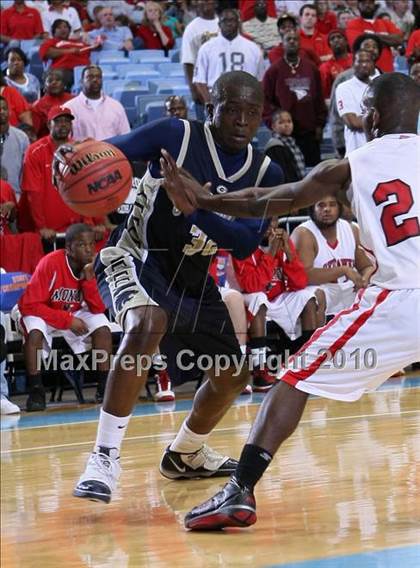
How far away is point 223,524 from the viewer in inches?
178

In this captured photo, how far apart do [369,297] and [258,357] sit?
489 cm

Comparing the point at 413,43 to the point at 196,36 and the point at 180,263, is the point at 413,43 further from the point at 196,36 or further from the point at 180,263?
the point at 180,263

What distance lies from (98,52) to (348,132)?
4819 mm

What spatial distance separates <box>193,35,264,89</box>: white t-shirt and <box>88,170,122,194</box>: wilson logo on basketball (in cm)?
736

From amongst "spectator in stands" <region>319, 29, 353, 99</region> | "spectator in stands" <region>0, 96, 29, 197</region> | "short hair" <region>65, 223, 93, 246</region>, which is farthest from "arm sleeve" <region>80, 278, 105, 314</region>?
"spectator in stands" <region>319, 29, 353, 99</region>

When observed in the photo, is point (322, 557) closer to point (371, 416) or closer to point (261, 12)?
point (371, 416)

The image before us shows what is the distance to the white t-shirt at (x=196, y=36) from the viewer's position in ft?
41.8

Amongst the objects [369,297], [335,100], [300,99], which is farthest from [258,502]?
[300,99]

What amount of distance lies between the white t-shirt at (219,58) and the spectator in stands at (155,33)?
324cm

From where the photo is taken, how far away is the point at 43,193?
32.6 ft

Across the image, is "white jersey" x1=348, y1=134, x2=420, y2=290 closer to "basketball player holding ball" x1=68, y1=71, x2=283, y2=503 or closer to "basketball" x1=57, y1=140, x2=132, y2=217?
"basketball player holding ball" x1=68, y1=71, x2=283, y2=503

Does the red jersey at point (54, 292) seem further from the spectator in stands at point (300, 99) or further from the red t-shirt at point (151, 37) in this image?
the red t-shirt at point (151, 37)

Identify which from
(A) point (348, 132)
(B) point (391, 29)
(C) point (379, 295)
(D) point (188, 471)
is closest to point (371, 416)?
(D) point (188, 471)

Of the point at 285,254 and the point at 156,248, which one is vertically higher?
the point at 156,248
